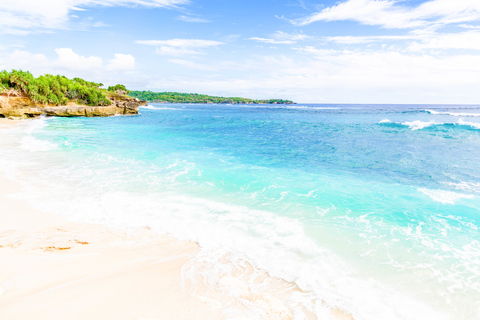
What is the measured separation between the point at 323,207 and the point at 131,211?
7.08 m

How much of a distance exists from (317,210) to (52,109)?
164 feet

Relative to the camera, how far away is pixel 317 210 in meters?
9.42

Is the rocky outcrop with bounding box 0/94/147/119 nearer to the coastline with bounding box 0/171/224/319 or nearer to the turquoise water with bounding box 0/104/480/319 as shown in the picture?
the turquoise water with bounding box 0/104/480/319

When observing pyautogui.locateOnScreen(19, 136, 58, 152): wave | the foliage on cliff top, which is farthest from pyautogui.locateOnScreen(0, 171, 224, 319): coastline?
the foliage on cliff top

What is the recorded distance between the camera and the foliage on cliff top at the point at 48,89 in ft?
126

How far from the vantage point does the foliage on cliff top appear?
38438mm

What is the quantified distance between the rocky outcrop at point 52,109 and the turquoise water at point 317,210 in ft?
80.6

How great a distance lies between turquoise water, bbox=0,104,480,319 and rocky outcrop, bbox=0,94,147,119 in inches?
968

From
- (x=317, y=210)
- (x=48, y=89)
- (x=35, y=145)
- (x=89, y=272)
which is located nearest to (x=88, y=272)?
(x=89, y=272)

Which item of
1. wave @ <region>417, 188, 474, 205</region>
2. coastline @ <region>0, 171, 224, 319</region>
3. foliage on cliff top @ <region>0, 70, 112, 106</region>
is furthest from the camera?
foliage on cliff top @ <region>0, 70, 112, 106</region>

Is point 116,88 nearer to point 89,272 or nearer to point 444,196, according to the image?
point 89,272

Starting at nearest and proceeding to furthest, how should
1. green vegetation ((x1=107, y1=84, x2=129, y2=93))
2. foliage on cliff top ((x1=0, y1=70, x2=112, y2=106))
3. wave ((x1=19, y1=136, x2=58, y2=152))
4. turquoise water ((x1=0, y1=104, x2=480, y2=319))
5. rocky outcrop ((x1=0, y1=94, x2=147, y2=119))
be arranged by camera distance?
1. turquoise water ((x1=0, y1=104, x2=480, y2=319))
2. wave ((x1=19, y1=136, x2=58, y2=152))
3. rocky outcrop ((x1=0, y1=94, x2=147, y2=119))
4. foliage on cliff top ((x1=0, y1=70, x2=112, y2=106))
5. green vegetation ((x1=107, y1=84, x2=129, y2=93))

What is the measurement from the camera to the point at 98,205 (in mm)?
9328

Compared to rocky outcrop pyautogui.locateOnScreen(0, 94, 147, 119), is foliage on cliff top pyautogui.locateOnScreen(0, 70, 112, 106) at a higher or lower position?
higher
